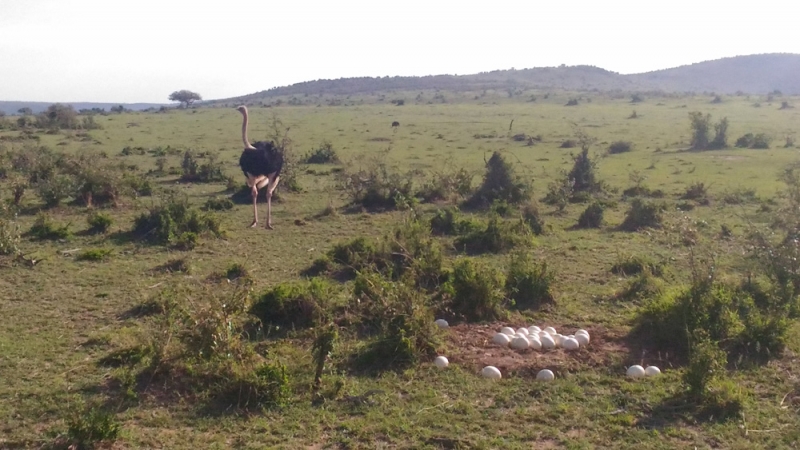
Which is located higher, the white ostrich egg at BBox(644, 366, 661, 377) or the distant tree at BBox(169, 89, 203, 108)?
the distant tree at BBox(169, 89, 203, 108)

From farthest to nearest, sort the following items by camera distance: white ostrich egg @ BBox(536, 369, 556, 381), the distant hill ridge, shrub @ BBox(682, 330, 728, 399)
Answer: the distant hill ridge → white ostrich egg @ BBox(536, 369, 556, 381) → shrub @ BBox(682, 330, 728, 399)

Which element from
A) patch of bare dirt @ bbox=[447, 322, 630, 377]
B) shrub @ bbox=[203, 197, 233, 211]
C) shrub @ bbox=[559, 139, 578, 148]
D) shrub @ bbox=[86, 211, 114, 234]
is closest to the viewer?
patch of bare dirt @ bbox=[447, 322, 630, 377]

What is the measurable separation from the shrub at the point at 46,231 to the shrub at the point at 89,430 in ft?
25.3

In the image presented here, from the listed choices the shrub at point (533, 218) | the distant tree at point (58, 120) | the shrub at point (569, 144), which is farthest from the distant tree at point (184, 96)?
the shrub at point (533, 218)

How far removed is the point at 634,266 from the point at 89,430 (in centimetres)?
760

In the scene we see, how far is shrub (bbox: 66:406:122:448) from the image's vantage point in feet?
16.8

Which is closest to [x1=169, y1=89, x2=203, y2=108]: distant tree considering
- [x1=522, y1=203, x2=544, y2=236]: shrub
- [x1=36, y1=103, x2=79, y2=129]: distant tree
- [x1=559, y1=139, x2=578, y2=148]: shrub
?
[x1=36, y1=103, x2=79, y2=129]: distant tree

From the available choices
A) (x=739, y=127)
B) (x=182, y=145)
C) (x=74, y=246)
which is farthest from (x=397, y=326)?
(x=739, y=127)

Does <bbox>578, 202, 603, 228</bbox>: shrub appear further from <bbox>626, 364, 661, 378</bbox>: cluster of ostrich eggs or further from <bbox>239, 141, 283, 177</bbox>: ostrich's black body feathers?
<bbox>626, 364, 661, 378</bbox>: cluster of ostrich eggs

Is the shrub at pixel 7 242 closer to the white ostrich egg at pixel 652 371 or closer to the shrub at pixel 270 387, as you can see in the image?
the shrub at pixel 270 387

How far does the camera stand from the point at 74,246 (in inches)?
455

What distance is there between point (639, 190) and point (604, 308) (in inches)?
386

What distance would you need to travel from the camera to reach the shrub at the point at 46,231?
39.5 ft

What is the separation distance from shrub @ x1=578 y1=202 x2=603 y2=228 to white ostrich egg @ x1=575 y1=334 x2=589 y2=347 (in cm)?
665
